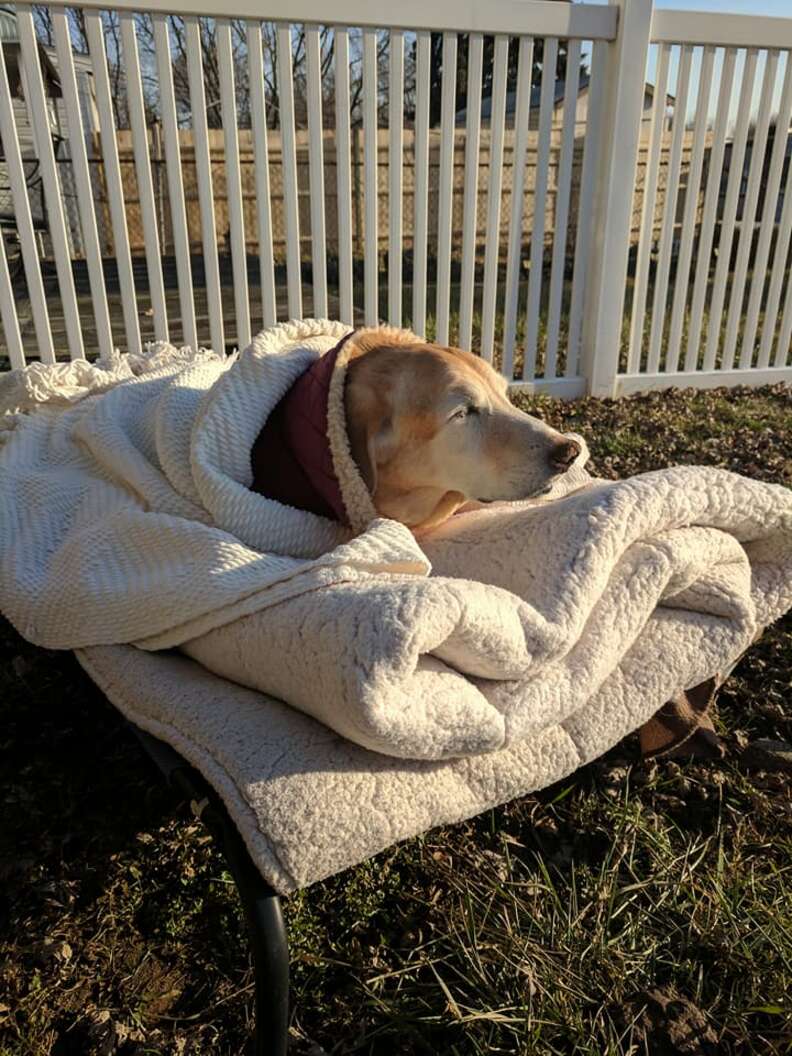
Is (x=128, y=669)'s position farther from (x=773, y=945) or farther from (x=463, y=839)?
(x=773, y=945)

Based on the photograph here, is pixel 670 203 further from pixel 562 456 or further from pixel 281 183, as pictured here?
pixel 281 183

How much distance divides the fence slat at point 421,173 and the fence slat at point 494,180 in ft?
1.28

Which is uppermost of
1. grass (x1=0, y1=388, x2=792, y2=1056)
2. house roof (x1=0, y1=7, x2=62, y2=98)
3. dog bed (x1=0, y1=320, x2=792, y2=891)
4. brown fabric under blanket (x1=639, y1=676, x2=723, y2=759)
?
house roof (x1=0, y1=7, x2=62, y2=98)

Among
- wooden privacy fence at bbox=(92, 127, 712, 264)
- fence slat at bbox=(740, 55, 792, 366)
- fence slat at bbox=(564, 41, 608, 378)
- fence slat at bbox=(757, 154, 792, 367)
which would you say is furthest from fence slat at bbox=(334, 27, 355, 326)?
wooden privacy fence at bbox=(92, 127, 712, 264)

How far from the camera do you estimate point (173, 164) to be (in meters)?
4.44

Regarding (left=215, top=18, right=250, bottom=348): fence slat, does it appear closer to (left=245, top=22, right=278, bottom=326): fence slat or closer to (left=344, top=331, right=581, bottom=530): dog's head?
(left=245, top=22, right=278, bottom=326): fence slat

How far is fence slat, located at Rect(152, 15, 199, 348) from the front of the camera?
14.0ft

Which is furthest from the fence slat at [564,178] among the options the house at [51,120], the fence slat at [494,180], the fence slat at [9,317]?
the house at [51,120]

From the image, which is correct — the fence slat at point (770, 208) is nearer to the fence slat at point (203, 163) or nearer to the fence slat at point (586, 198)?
the fence slat at point (586, 198)

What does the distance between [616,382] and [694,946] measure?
4.35 meters

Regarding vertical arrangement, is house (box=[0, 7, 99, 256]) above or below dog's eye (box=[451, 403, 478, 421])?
above

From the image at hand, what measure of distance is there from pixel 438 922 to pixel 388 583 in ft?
2.48

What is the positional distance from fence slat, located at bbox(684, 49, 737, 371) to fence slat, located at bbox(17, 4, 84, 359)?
3766 mm

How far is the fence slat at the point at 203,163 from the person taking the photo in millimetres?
4289
